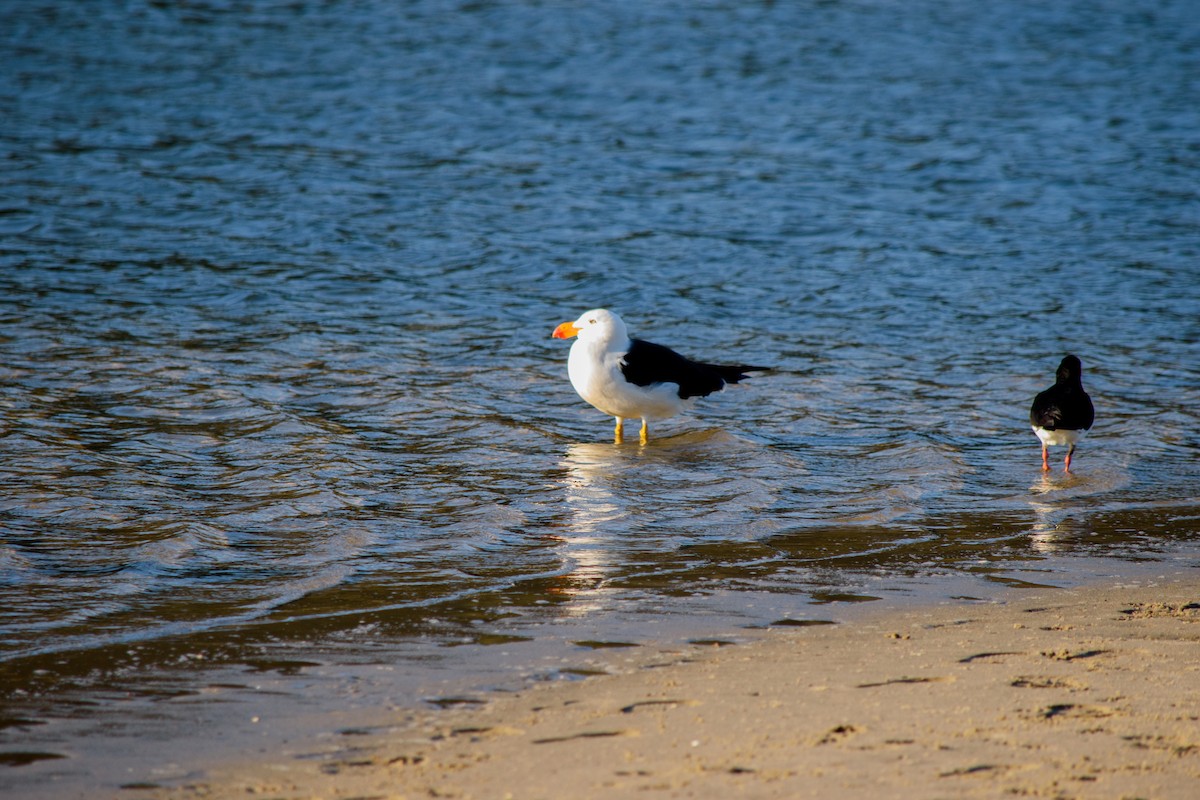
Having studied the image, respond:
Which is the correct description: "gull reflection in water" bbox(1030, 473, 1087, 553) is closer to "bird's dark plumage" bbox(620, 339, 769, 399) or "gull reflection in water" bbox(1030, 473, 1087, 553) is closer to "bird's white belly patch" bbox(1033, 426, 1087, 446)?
"bird's white belly patch" bbox(1033, 426, 1087, 446)

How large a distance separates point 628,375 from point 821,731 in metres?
5.07

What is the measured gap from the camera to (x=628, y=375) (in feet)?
30.0

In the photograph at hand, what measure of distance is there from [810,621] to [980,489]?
3069 mm

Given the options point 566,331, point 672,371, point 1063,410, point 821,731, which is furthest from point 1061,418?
point 821,731

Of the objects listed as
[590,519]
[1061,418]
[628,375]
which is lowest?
[590,519]

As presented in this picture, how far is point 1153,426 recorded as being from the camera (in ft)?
31.7

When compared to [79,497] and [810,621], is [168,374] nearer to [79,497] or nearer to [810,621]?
[79,497]

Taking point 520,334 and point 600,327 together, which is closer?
point 600,327

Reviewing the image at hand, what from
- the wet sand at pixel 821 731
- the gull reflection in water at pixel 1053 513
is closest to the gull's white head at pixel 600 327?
the gull reflection in water at pixel 1053 513

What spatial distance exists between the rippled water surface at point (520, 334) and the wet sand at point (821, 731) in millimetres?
489

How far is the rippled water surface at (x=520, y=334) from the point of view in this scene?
5.85 m

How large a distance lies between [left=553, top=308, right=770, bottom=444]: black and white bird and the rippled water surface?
32 cm

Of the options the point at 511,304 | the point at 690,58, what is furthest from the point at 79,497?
the point at 690,58

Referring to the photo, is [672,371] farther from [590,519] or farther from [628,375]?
[590,519]
